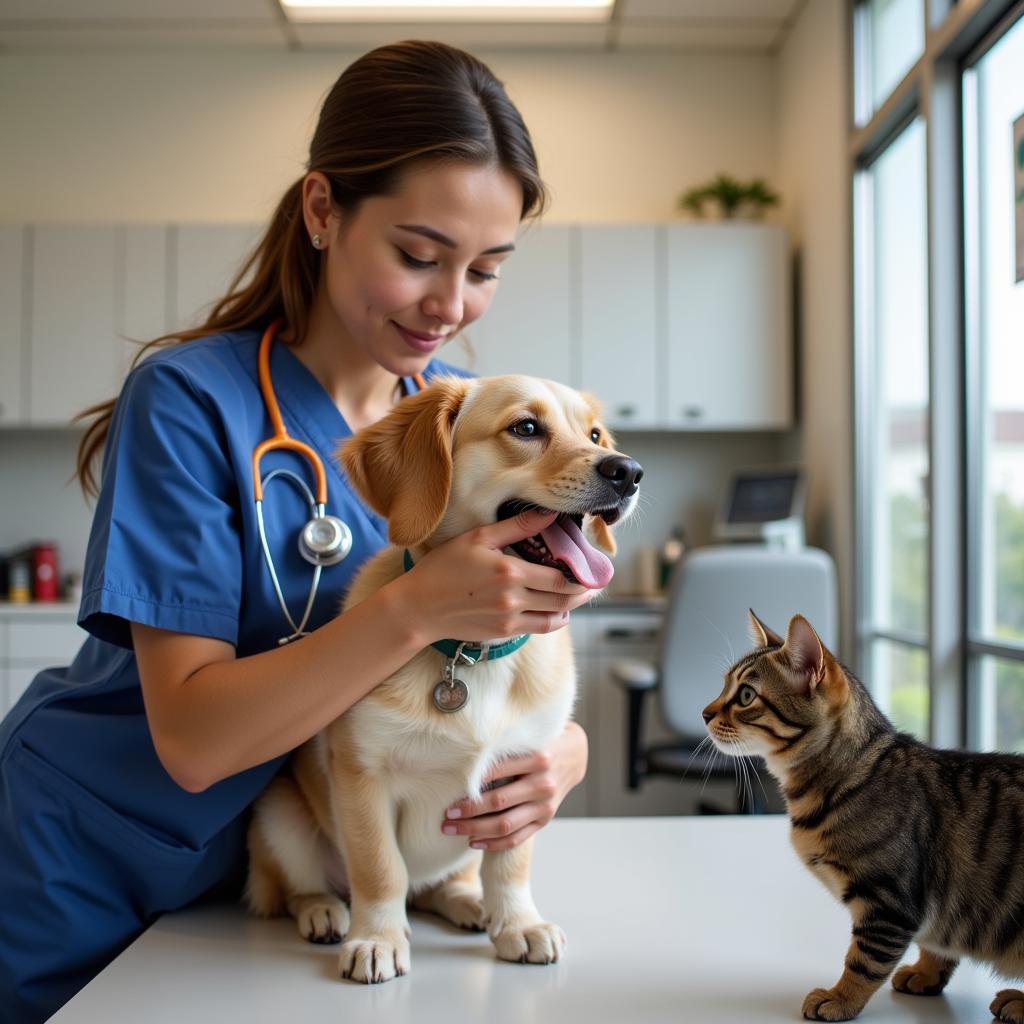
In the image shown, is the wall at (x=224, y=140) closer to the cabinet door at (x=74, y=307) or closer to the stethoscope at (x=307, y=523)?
the cabinet door at (x=74, y=307)

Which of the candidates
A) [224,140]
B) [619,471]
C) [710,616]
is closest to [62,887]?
[619,471]

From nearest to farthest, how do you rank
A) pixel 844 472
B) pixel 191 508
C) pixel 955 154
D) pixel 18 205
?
pixel 191 508 < pixel 955 154 < pixel 844 472 < pixel 18 205

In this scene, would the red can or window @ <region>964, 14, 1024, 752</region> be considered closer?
window @ <region>964, 14, 1024, 752</region>

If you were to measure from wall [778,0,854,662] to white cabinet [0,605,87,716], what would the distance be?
2.98 metres

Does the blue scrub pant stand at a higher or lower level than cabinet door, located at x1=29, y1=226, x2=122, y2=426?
lower

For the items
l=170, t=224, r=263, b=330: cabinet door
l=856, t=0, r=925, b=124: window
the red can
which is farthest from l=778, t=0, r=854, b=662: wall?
the red can

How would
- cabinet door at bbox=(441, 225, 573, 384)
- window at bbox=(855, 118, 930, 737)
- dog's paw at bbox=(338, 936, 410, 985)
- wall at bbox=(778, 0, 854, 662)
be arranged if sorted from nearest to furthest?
dog's paw at bbox=(338, 936, 410, 985) → window at bbox=(855, 118, 930, 737) → wall at bbox=(778, 0, 854, 662) → cabinet door at bbox=(441, 225, 573, 384)

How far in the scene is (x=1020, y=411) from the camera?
2.71 metres

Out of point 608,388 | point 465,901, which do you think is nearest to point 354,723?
point 465,901

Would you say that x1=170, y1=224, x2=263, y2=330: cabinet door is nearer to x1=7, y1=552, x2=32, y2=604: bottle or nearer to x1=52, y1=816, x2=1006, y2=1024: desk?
x1=7, y1=552, x2=32, y2=604: bottle

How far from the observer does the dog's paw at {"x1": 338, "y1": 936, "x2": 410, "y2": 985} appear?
847 millimetres

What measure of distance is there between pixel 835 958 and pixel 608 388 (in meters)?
3.77

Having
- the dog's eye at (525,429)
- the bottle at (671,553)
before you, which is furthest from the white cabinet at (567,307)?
the dog's eye at (525,429)

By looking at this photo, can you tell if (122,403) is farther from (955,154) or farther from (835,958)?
(955,154)
